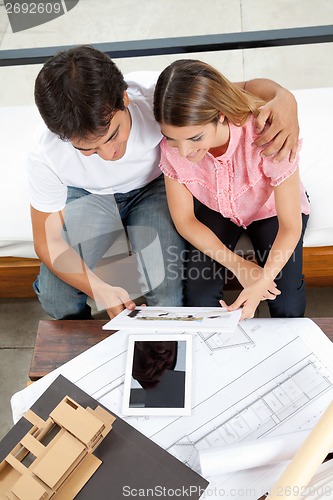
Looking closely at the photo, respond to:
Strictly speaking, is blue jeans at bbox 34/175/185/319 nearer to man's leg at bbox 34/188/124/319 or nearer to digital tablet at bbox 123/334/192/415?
man's leg at bbox 34/188/124/319

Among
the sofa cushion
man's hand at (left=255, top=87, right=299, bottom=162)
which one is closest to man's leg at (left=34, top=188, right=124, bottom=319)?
the sofa cushion

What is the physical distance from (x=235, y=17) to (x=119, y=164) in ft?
4.73

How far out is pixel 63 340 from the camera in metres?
1.25

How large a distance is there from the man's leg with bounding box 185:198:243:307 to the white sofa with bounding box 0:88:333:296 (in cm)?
20

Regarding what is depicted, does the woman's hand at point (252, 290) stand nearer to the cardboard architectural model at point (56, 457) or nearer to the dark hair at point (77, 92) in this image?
the cardboard architectural model at point (56, 457)

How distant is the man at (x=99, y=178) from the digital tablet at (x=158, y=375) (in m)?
0.19

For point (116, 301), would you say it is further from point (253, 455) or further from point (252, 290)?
point (253, 455)

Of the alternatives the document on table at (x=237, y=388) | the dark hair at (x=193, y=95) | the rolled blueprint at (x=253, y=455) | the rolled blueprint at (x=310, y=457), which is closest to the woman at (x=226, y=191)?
the dark hair at (x=193, y=95)

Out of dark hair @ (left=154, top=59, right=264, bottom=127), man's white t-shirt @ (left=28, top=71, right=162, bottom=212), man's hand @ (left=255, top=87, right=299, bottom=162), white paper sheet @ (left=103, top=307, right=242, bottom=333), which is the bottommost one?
white paper sheet @ (left=103, top=307, right=242, bottom=333)

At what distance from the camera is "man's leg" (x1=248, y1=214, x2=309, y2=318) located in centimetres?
141

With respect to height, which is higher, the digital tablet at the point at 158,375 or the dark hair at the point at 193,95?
the dark hair at the point at 193,95

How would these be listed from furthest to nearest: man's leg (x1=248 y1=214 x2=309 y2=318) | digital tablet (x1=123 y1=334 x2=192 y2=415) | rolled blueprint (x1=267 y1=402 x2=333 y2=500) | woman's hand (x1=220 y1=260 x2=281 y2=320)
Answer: man's leg (x1=248 y1=214 x2=309 y2=318)
woman's hand (x1=220 y1=260 x2=281 y2=320)
digital tablet (x1=123 y1=334 x2=192 y2=415)
rolled blueprint (x1=267 y1=402 x2=333 y2=500)

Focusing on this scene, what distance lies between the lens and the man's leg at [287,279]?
1.41 meters

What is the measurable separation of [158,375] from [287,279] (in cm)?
44
